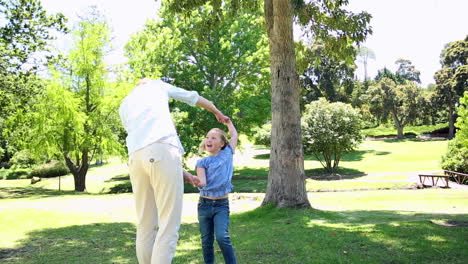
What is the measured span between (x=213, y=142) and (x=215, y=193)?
1.85 ft

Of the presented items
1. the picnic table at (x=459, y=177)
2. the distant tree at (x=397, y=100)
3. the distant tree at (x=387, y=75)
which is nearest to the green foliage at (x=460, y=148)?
the picnic table at (x=459, y=177)

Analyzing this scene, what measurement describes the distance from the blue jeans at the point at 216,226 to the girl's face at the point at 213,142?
1.82ft

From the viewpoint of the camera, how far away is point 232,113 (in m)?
30.0

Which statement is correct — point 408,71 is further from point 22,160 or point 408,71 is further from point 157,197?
point 157,197

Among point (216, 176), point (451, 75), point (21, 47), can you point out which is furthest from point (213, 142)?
point (451, 75)

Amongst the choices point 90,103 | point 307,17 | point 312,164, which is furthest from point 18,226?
point 312,164

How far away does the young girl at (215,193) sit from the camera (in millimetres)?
4512

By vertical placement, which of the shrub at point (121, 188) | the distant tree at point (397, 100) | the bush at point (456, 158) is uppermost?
the distant tree at point (397, 100)

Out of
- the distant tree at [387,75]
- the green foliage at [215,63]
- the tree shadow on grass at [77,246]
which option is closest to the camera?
the tree shadow on grass at [77,246]

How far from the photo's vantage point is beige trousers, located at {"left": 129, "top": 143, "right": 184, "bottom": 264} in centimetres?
346

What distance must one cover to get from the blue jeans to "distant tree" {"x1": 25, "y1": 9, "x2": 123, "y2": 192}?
21.6 metres

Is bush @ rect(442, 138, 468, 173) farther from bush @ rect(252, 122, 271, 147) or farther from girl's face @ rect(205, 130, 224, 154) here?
girl's face @ rect(205, 130, 224, 154)

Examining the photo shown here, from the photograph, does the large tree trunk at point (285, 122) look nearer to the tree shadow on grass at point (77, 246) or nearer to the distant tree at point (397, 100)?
the tree shadow on grass at point (77, 246)

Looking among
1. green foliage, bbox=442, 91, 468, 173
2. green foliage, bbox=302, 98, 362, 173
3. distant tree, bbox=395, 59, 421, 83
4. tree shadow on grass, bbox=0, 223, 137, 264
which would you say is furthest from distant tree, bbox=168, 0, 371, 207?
distant tree, bbox=395, 59, 421, 83
